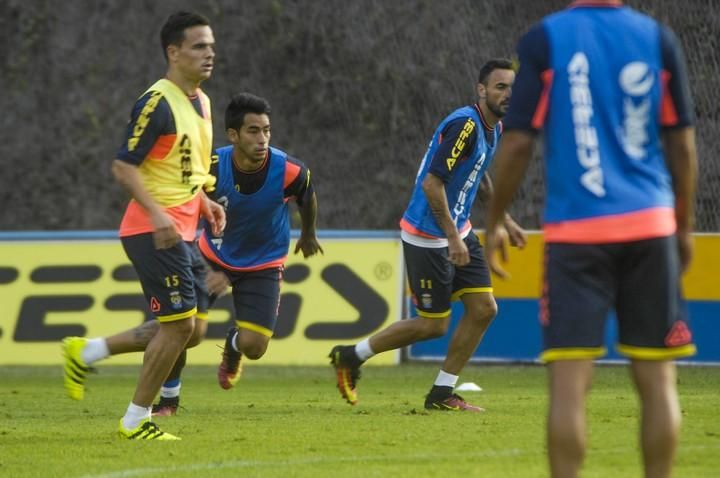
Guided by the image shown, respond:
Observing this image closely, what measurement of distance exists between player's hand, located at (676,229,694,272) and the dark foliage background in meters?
11.0

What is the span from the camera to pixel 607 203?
511 centimetres

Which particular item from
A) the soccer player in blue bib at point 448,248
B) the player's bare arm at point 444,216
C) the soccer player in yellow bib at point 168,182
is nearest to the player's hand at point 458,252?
the player's bare arm at point 444,216

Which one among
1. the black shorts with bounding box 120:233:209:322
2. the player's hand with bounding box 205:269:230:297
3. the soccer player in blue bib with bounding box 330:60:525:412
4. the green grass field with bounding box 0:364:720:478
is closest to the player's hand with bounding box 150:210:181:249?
the black shorts with bounding box 120:233:209:322

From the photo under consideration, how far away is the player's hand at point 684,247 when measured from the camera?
5.29 meters

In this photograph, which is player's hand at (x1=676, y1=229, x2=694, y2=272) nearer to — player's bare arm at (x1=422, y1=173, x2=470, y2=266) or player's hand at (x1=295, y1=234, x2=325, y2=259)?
player's bare arm at (x1=422, y1=173, x2=470, y2=266)

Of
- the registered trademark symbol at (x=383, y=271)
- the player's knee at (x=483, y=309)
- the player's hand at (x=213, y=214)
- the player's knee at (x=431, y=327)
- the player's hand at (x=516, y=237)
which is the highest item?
the player's hand at (x=213, y=214)

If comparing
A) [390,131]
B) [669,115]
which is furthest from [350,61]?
[669,115]

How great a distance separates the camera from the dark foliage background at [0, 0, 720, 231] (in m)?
17.9

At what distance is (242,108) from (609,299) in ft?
18.0

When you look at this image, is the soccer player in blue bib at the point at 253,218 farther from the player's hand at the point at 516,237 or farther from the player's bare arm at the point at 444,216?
the player's hand at the point at 516,237

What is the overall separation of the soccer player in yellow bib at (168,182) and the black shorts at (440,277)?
7.61 feet

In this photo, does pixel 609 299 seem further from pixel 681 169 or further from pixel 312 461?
pixel 312 461

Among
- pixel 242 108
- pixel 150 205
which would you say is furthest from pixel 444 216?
pixel 150 205

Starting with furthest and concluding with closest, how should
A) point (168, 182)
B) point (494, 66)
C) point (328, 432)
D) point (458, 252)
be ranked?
point (494, 66)
point (458, 252)
point (328, 432)
point (168, 182)
